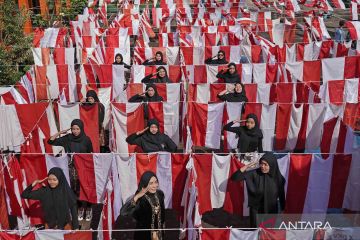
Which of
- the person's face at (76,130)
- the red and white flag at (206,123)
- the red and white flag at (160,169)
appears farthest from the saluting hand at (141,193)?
the red and white flag at (206,123)

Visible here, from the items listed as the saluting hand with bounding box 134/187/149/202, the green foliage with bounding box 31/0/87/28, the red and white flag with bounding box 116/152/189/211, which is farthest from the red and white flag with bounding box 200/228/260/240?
the green foliage with bounding box 31/0/87/28

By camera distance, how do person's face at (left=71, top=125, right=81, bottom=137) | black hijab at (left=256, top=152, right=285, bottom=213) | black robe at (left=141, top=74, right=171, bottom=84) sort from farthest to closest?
black robe at (left=141, top=74, right=171, bottom=84) → person's face at (left=71, top=125, right=81, bottom=137) → black hijab at (left=256, top=152, right=285, bottom=213)

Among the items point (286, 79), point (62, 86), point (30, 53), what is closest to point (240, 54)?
point (286, 79)

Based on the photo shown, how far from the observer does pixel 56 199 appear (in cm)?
677

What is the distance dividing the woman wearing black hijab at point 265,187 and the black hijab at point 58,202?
276cm

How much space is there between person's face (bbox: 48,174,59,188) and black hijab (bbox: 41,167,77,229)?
4 cm

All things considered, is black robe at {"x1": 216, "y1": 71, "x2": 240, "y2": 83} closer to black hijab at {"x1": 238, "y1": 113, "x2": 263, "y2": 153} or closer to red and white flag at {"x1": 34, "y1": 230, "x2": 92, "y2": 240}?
black hijab at {"x1": 238, "y1": 113, "x2": 263, "y2": 153}

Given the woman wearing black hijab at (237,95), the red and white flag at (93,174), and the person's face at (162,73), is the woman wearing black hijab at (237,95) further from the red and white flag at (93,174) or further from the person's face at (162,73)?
the red and white flag at (93,174)

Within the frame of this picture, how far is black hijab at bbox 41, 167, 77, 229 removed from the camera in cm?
673

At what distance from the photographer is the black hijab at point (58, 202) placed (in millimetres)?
6734

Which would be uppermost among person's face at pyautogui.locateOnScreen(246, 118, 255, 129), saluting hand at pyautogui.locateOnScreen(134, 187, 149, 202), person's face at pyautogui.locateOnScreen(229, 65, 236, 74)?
person's face at pyautogui.locateOnScreen(229, 65, 236, 74)

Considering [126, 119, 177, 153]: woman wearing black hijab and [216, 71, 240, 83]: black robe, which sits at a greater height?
[216, 71, 240, 83]: black robe

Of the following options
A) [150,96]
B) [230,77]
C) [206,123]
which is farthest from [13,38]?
[206,123]

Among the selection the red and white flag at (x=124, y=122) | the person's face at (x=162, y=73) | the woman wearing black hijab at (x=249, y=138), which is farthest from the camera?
the person's face at (x=162, y=73)
